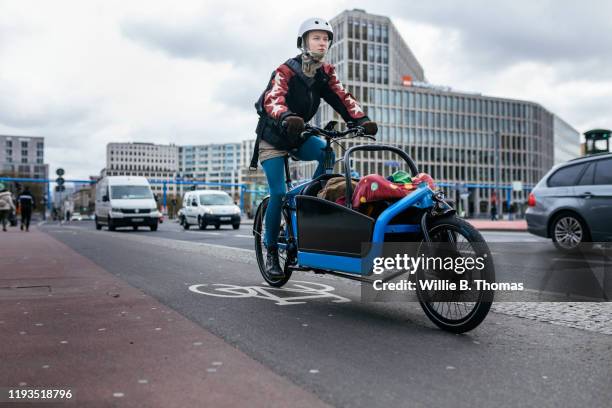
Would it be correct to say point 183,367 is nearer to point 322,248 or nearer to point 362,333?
point 362,333

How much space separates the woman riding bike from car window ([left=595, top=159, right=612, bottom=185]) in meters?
6.41

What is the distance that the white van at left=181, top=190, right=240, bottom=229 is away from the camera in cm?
2406

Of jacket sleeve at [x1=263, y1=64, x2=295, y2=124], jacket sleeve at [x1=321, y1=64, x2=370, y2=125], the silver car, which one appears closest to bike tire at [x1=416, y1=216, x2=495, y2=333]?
jacket sleeve at [x1=263, y1=64, x2=295, y2=124]

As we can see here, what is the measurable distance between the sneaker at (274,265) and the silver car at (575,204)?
6.41 m

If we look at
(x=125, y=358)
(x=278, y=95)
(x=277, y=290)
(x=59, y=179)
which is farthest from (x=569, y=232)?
(x=59, y=179)

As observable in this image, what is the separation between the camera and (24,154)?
175 m

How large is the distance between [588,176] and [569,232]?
0.98 metres

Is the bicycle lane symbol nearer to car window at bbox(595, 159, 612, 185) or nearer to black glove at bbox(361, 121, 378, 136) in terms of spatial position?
black glove at bbox(361, 121, 378, 136)

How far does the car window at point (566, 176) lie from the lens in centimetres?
1051

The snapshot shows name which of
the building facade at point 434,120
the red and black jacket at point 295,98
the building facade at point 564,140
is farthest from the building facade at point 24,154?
the red and black jacket at point 295,98

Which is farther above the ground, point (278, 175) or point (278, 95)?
point (278, 95)

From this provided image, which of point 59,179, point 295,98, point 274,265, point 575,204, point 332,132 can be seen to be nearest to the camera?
point 332,132

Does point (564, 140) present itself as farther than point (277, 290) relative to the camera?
Yes

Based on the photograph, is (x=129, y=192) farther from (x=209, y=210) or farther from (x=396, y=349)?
(x=396, y=349)
